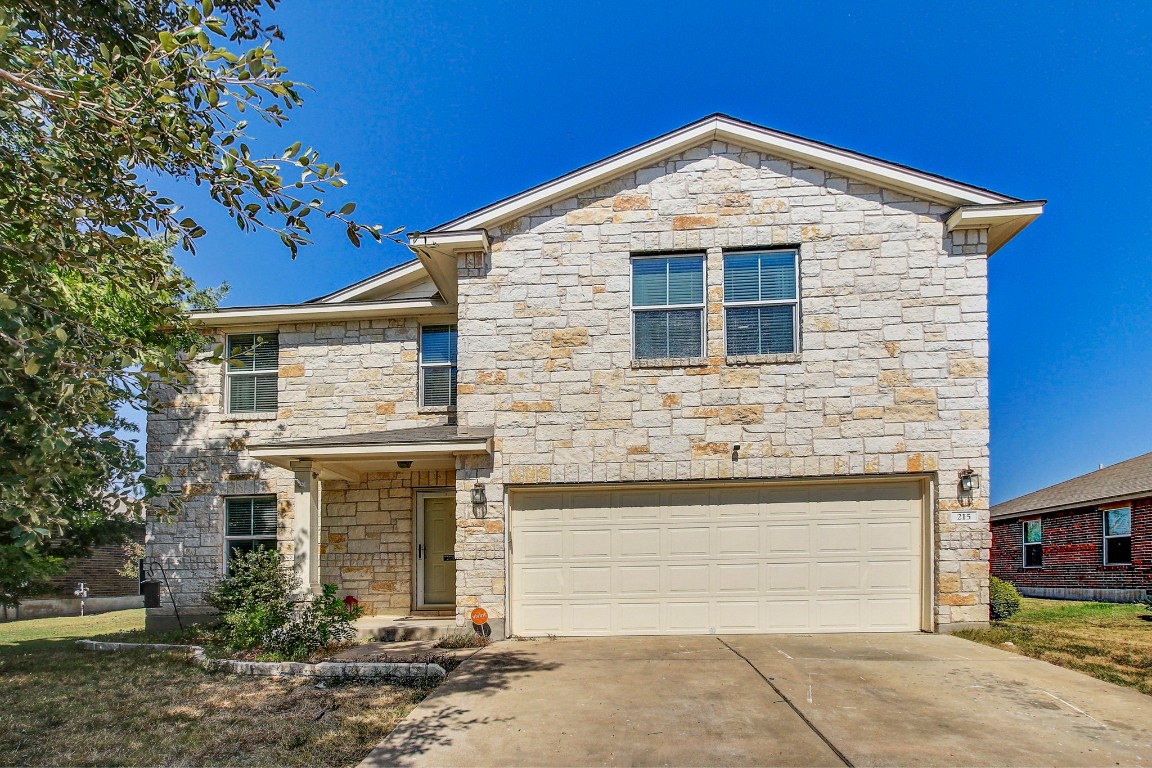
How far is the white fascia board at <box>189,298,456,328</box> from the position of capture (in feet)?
38.7

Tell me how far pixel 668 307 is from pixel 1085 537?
15.5 metres

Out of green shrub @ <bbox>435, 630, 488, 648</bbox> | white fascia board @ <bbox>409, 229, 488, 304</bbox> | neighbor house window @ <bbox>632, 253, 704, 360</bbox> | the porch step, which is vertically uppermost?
white fascia board @ <bbox>409, 229, 488, 304</bbox>

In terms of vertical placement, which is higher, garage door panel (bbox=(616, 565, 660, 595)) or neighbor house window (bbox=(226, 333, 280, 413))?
neighbor house window (bbox=(226, 333, 280, 413))

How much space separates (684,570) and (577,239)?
5005 mm

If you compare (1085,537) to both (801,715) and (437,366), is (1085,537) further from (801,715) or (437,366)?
(437,366)

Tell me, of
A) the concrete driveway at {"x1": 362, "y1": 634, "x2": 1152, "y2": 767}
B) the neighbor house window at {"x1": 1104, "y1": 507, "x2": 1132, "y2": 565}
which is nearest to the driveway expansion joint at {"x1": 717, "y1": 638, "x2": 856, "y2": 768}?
the concrete driveway at {"x1": 362, "y1": 634, "x2": 1152, "y2": 767}

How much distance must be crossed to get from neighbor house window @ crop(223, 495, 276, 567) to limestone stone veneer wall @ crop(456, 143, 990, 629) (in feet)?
14.8

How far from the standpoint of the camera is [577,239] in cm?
999

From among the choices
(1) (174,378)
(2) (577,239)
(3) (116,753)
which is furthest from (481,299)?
(3) (116,753)

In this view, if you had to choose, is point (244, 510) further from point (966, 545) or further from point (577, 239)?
point (966, 545)

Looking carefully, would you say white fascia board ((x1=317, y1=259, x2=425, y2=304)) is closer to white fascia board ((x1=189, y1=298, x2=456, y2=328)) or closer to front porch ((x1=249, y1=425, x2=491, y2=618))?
white fascia board ((x1=189, y1=298, x2=456, y2=328))

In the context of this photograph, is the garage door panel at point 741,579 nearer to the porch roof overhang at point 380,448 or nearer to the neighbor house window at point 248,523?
the porch roof overhang at point 380,448

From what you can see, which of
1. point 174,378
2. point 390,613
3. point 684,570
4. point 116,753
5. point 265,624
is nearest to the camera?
point 174,378


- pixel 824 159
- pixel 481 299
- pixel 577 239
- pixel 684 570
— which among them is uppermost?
pixel 824 159
